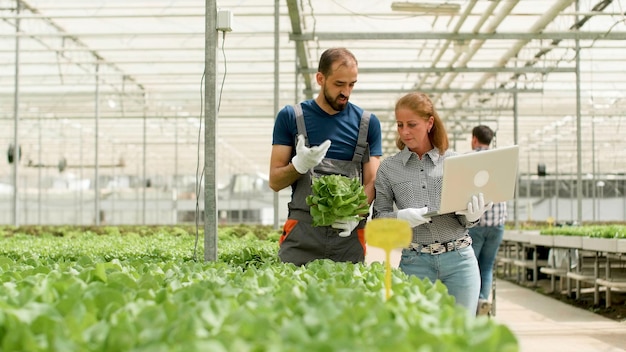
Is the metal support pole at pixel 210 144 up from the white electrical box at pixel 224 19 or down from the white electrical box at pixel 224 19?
down

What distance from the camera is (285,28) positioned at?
12.8 metres

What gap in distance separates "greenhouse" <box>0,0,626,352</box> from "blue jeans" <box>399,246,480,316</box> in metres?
0.31

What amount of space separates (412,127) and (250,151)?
28.7m

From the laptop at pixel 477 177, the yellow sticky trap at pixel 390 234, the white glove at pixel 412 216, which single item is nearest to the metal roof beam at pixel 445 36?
→ the laptop at pixel 477 177

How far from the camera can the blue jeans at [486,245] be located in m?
6.18

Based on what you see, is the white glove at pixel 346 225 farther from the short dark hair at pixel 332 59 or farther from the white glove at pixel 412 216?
the short dark hair at pixel 332 59

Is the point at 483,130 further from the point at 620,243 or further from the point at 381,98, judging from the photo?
the point at 381,98

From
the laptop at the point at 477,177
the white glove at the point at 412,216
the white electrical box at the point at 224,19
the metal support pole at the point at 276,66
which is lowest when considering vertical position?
the white glove at the point at 412,216

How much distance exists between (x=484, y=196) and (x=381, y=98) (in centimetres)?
1651

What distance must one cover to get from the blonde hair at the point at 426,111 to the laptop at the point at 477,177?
0.25m

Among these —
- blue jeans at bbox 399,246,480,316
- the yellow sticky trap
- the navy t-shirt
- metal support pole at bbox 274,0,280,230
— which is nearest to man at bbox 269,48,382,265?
the navy t-shirt

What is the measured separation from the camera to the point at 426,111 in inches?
129

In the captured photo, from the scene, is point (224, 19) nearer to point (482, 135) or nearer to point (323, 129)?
point (323, 129)

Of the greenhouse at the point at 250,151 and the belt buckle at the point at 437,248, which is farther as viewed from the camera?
the belt buckle at the point at 437,248
